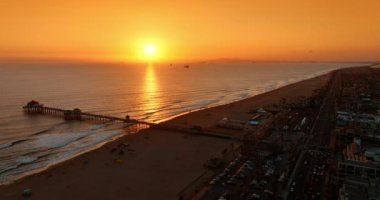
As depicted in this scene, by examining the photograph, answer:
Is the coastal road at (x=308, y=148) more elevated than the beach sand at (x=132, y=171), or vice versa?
the coastal road at (x=308, y=148)

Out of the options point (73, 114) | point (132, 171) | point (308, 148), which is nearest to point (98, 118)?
point (73, 114)

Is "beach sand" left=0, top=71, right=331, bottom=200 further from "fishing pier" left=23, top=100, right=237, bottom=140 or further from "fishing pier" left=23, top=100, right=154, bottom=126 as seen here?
"fishing pier" left=23, top=100, right=154, bottom=126

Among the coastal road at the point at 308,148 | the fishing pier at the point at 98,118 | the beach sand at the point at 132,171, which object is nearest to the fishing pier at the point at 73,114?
the fishing pier at the point at 98,118

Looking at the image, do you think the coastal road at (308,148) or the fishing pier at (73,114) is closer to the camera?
the coastal road at (308,148)

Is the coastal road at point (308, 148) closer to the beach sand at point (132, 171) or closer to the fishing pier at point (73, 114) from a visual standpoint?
the beach sand at point (132, 171)

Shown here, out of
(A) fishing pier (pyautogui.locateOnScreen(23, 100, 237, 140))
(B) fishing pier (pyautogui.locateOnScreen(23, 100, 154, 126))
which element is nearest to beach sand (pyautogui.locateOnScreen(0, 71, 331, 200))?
(A) fishing pier (pyautogui.locateOnScreen(23, 100, 237, 140))

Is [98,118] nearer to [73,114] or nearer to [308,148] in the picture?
[73,114]

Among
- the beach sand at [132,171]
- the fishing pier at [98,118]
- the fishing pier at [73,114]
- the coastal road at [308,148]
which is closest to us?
the coastal road at [308,148]

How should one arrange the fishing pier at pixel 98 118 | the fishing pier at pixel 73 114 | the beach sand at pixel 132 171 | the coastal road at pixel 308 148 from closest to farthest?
the coastal road at pixel 308 148
the beach sand at pixel 132 171
the fishing pier at pixel 98 118
the fishing pier at pixel 73 114
